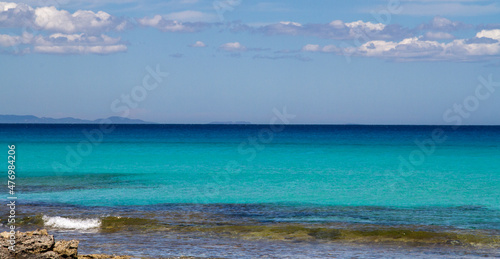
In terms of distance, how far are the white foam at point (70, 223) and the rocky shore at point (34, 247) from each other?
5.87 metres

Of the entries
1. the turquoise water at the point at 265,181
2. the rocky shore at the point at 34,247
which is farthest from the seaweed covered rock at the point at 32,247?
the turquoise water at the point at 265,181

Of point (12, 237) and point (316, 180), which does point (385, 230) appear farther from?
point (316, 180)

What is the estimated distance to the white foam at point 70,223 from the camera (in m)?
16.8

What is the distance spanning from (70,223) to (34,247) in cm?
666

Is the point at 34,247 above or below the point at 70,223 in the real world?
above

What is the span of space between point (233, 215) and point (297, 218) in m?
2.10

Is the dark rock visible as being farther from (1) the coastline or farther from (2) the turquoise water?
(2) the turquoise water

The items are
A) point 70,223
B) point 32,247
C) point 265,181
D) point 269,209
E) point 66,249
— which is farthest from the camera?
point 265,181

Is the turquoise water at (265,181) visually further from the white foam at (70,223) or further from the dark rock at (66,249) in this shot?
the dark rock at (66,249)

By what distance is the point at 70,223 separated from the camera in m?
17.1

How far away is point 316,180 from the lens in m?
29.7

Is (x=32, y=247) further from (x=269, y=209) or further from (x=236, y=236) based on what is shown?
(x=269, y=209)

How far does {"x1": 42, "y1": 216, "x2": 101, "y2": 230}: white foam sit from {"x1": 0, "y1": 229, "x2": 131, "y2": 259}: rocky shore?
587cm

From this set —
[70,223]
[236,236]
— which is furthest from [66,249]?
[70,223]
